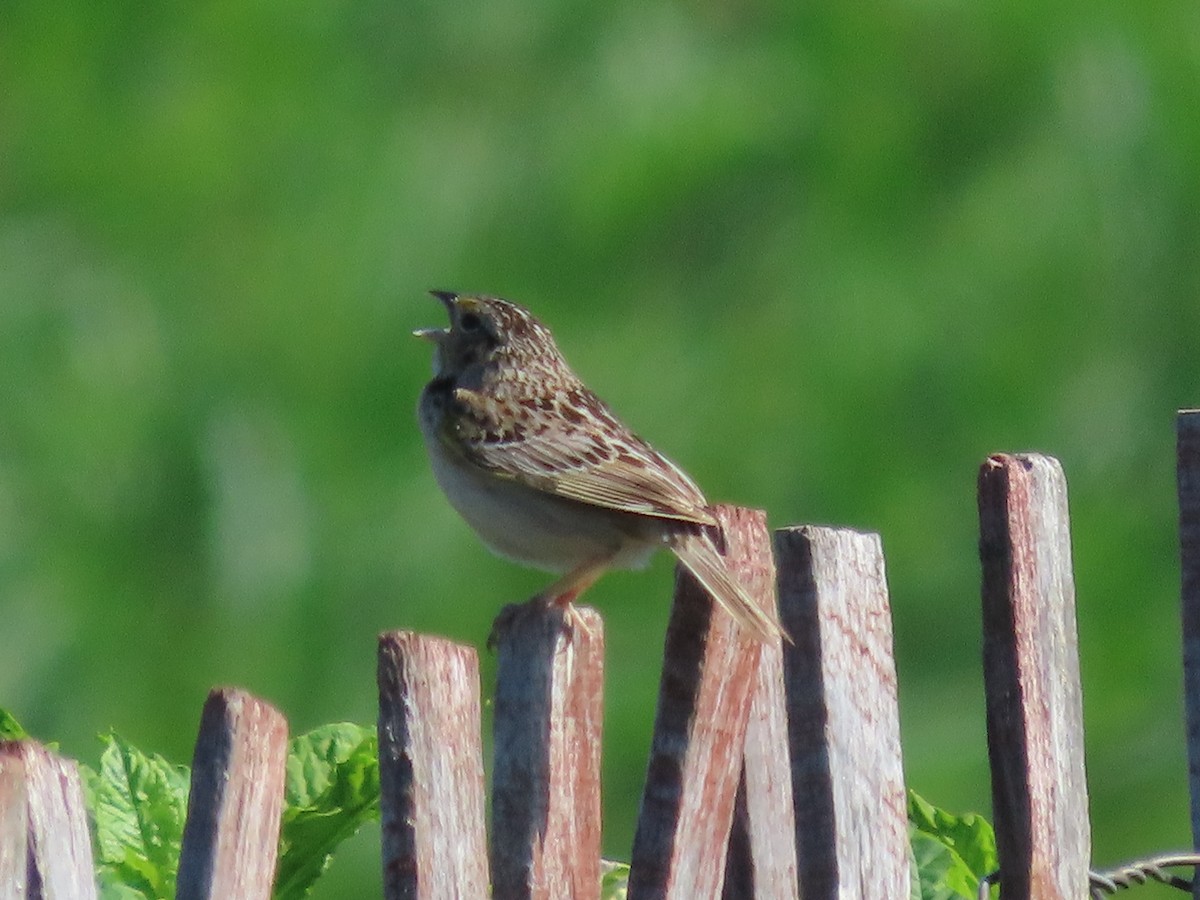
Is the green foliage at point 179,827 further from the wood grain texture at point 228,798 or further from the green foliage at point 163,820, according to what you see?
the wood grain texture at point 228,798

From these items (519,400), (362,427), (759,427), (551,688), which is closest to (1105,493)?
(759,427)

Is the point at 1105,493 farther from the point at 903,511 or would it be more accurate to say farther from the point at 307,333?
the point at 307,333

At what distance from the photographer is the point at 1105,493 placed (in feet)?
30.5

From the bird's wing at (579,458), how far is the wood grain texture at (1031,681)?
5.07 feet

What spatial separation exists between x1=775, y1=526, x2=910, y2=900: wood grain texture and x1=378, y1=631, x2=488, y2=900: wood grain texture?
602 millimetres

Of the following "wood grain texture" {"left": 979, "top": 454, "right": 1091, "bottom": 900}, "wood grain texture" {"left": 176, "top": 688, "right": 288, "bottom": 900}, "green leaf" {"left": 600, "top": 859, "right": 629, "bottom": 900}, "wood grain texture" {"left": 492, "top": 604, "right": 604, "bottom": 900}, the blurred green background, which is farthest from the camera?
the blurred green background

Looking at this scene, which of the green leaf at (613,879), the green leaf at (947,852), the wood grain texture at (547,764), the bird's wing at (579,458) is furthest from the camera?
the bird's wing at (579,458)

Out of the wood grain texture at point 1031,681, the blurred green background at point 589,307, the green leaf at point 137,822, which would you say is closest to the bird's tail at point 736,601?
the wood grain texture at point 1031,681

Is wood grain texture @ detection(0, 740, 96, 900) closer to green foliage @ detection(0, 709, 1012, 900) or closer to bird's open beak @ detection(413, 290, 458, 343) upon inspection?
green foliage @ detection(0, 709, 1012, 900)

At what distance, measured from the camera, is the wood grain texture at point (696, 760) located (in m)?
3.39

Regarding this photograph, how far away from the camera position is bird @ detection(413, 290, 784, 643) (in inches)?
217

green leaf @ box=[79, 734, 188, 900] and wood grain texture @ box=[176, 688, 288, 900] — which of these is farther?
green leaf @ box=[79, 734, 188, 900]

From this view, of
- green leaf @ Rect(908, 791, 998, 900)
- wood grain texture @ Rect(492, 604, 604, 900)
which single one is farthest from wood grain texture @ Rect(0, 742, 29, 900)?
green leaf @ Rect(908, 791, 998, 900)

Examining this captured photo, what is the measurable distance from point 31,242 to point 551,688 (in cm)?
633
